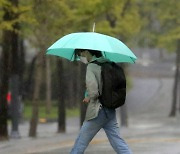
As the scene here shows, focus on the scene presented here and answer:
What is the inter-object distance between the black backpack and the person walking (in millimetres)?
59

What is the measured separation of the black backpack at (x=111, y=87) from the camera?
7.36 metres

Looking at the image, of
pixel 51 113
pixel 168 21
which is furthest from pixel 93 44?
pixel 51 113

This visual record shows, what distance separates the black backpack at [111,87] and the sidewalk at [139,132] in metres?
4.02

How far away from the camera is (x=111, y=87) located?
736cm

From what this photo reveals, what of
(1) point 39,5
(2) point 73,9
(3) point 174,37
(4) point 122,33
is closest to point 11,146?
(1) point 39,5

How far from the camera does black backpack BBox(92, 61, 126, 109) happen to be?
7.36 meters

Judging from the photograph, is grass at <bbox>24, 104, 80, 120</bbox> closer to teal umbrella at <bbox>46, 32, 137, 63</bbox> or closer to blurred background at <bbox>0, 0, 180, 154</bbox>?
blurred background at <bbox>0, 0, 180, 154</bbox>

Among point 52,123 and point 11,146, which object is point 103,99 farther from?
point 52,123

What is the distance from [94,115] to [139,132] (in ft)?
35.4

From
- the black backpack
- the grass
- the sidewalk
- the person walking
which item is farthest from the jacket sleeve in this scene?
the grass

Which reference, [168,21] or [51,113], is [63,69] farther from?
[51,113]

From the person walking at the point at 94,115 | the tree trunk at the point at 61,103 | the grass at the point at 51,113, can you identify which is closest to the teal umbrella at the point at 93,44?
the person walking at the point at 94,115

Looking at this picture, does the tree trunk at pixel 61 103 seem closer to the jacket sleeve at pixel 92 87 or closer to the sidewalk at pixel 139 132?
the sidewalk at pixel 139 132

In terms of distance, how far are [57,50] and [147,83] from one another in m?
42.1
